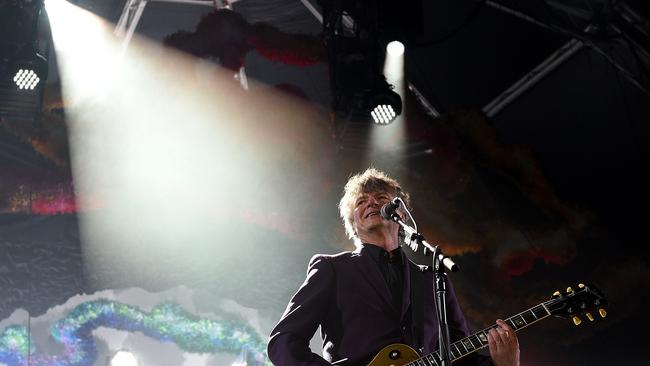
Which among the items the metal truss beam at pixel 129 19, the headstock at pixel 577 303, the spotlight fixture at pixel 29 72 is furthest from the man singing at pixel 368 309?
the metal truss beam at pixel 129 19

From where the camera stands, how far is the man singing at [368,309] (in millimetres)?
2859

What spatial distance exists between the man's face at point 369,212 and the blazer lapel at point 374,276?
14cm

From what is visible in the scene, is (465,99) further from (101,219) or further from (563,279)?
(101,219)

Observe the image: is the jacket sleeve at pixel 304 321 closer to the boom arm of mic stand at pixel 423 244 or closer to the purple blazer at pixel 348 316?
the purple blazer at pixel 348 316

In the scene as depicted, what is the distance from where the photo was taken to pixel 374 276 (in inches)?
122

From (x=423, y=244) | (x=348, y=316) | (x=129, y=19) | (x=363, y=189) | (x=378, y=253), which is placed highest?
(x=129, y=19)

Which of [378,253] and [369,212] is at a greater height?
[369,212]

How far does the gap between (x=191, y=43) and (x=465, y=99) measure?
2424 millimetres

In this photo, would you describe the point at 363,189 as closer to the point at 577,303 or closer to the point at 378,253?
the point at 378,253

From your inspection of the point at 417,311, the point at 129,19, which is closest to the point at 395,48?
the point at 129,19

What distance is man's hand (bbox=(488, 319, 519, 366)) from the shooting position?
2.77 metres

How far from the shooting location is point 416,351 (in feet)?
9.06

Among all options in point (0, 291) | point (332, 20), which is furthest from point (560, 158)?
point (0, 291)

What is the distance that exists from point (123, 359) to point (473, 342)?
9.20ft
